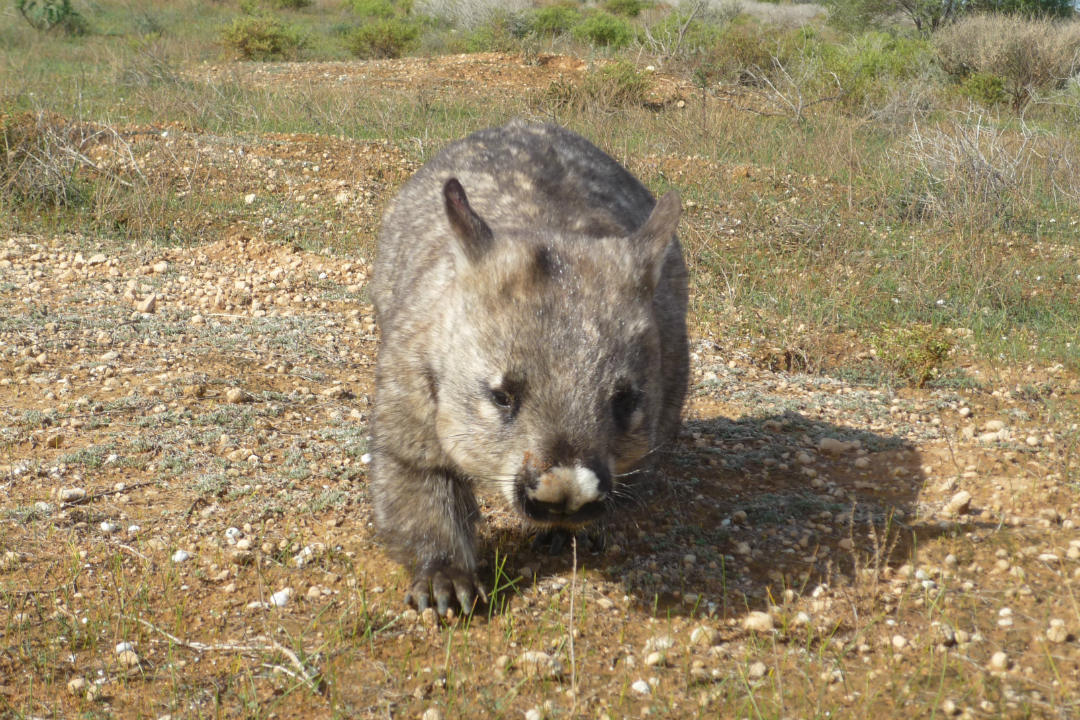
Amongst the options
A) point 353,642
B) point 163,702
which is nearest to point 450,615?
point 353,642

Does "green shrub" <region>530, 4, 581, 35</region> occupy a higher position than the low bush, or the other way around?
the low bush

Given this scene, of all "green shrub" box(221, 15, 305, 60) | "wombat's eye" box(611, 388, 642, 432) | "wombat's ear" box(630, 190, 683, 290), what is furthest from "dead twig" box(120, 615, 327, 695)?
"green shrub" box(221, 15, 305, 60)

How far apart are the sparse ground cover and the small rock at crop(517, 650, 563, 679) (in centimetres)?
2

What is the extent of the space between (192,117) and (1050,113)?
11.6 m

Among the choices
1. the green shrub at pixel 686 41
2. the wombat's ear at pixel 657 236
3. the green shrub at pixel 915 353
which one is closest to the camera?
the wombat's ear at pixel 657 236

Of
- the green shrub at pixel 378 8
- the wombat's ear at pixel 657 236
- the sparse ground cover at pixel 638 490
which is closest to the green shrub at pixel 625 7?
the green shrub at pixel 378 8

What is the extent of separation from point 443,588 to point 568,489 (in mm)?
864

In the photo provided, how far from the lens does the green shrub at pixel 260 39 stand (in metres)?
20.0

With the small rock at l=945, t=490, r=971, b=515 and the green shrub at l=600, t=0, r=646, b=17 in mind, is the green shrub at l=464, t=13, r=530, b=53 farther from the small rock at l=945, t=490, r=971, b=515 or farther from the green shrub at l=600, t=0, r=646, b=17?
the small rock at l=945, t=490, r=971, b=515

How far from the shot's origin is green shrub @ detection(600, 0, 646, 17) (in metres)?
34.2

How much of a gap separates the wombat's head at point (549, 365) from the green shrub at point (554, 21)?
20.4m

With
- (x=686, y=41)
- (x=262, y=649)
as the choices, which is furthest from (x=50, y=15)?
(x=262, y=649)

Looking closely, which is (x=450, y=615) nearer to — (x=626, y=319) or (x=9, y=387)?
(x=626, y=319)

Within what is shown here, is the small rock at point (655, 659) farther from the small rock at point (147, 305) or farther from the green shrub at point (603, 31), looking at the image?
the green shrub at point (603, 31)
